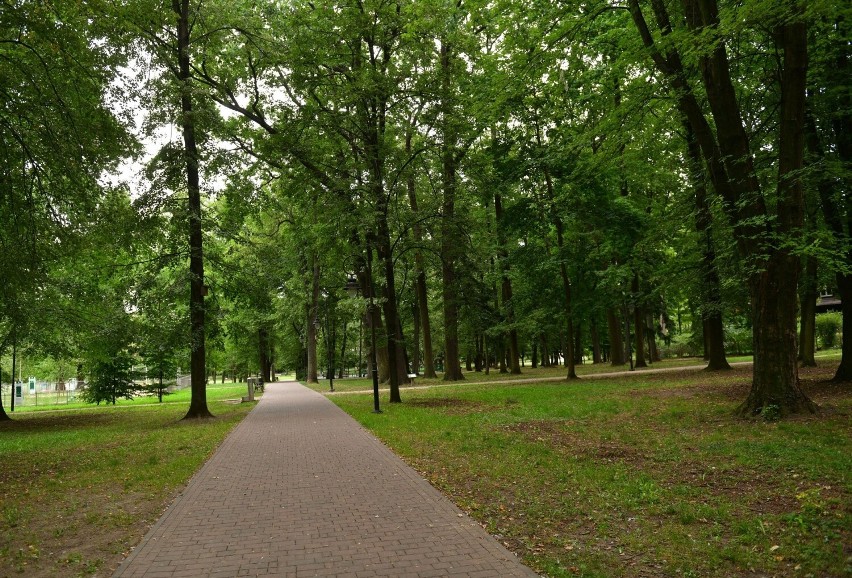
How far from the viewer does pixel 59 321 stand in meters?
18.0

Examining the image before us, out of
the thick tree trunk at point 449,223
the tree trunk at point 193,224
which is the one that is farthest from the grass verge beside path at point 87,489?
the thick tree trunk at point 449,223

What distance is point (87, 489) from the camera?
7.98 meters

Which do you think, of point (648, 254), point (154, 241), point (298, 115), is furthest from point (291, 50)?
point (648, 254)

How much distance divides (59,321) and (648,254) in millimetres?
21159

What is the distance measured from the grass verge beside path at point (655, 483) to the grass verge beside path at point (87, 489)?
3548 millimetres

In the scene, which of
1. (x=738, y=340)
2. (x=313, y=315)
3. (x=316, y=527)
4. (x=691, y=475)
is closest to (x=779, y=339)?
(x=691, y=475)

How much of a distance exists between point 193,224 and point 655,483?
14.8 meters

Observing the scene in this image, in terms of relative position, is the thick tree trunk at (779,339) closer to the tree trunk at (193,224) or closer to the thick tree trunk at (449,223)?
the thick tree trunk at (449,223)

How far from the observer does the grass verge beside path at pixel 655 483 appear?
454 centimetres

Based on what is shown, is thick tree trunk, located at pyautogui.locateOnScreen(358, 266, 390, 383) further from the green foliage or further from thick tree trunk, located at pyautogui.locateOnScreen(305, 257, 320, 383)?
the green foliage

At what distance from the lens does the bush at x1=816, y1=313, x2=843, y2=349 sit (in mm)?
34531

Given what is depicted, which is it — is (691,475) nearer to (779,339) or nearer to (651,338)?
A: (779,339)

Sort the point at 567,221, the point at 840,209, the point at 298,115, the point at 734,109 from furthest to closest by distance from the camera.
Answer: the point at 567,221, the point at 298,115, the point at 840,209, the point at 734,109

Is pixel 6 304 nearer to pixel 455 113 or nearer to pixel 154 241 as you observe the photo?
pixel 154 241
